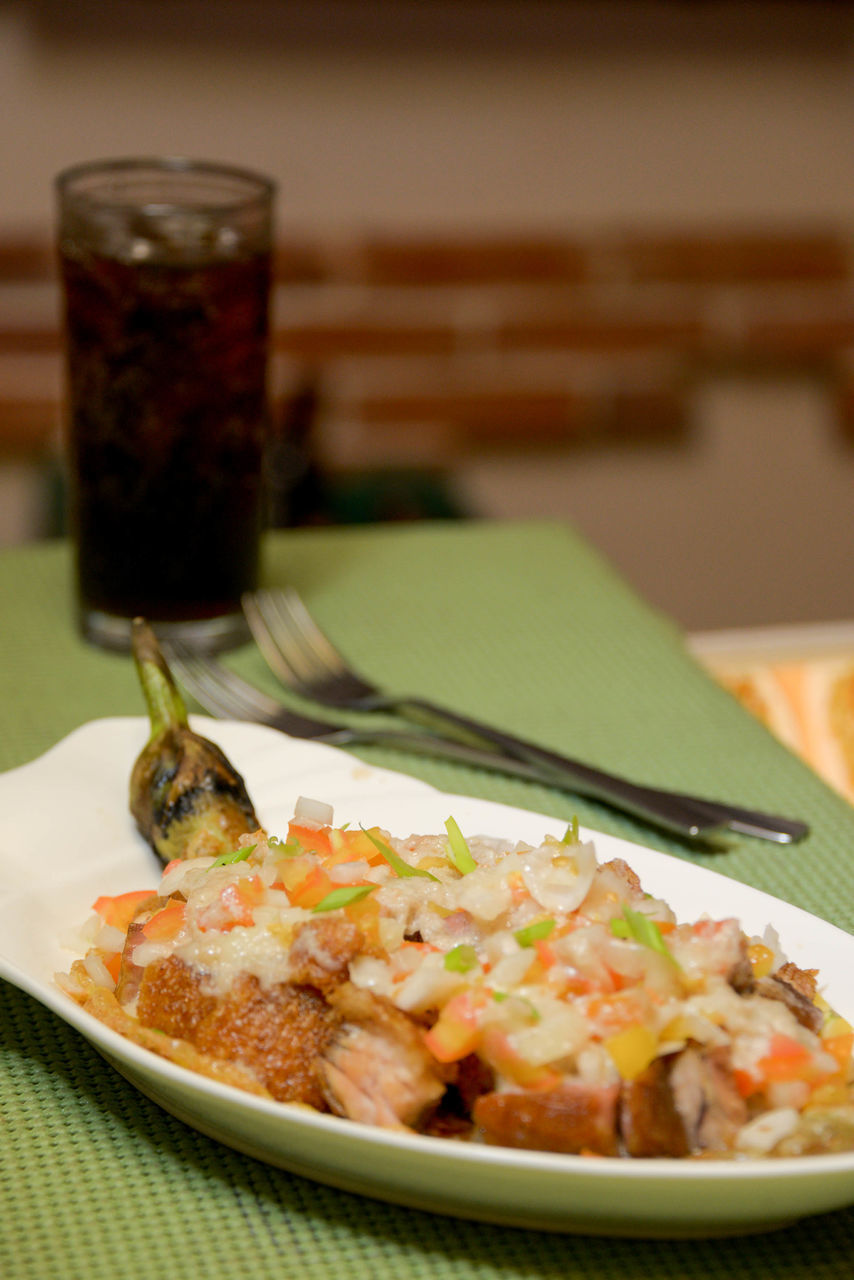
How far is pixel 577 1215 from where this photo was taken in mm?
662

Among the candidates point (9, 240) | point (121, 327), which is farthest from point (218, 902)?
point (9, 240)

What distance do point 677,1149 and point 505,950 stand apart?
0.42 ft

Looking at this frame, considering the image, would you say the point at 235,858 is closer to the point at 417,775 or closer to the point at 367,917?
the point at 367,917

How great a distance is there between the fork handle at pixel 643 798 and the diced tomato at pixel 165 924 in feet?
1.50

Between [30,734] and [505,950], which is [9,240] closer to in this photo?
[30,734]

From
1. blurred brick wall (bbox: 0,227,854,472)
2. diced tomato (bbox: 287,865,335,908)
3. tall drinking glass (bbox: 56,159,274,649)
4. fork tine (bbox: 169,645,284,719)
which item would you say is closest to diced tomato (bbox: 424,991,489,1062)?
diced tomato (bbox: 287,865,335,908)

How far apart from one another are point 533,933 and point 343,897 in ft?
0.33

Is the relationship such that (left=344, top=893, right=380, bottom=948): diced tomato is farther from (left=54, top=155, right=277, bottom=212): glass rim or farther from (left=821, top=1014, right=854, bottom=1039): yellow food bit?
(left=54, top=155, right=277, bottom=212): glass rim

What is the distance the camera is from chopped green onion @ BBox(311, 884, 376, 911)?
29.8 inches

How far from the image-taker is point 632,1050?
675 mm

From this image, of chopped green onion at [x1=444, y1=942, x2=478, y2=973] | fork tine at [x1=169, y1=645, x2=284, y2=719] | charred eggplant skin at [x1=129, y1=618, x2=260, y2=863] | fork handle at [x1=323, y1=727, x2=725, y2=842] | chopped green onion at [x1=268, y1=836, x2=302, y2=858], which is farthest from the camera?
fork tine at [x1=169, y1=645, x2=284, y2=719]

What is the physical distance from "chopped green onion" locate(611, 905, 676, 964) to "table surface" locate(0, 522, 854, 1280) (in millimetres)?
146

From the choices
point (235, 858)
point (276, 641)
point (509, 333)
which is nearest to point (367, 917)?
point (235, 858)

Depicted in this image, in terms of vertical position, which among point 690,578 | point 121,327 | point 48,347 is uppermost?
point 121,327
